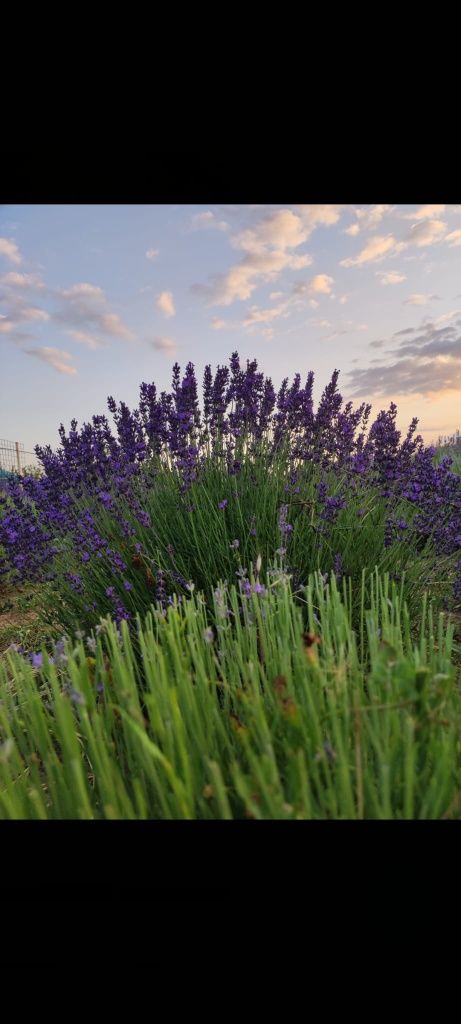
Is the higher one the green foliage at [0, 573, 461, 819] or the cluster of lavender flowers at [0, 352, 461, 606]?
the cluster of lavender flowers at [0, 352, 461, 606]

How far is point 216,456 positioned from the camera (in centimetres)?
354

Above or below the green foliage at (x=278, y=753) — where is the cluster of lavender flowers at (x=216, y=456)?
above

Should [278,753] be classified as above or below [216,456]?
below

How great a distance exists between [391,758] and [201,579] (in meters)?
1.93

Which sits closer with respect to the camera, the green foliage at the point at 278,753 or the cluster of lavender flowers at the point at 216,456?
the green foliage at the point at 278,753

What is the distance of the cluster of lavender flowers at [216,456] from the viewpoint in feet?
10.4

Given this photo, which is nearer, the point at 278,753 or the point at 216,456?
the point at 278,753

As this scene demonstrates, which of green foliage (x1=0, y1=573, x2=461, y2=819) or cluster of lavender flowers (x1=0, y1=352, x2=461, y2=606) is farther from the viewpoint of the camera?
cluster of lavender flowers (x1=0, y1=352, x2=461, y2=606)

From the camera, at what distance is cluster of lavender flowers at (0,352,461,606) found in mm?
3184
